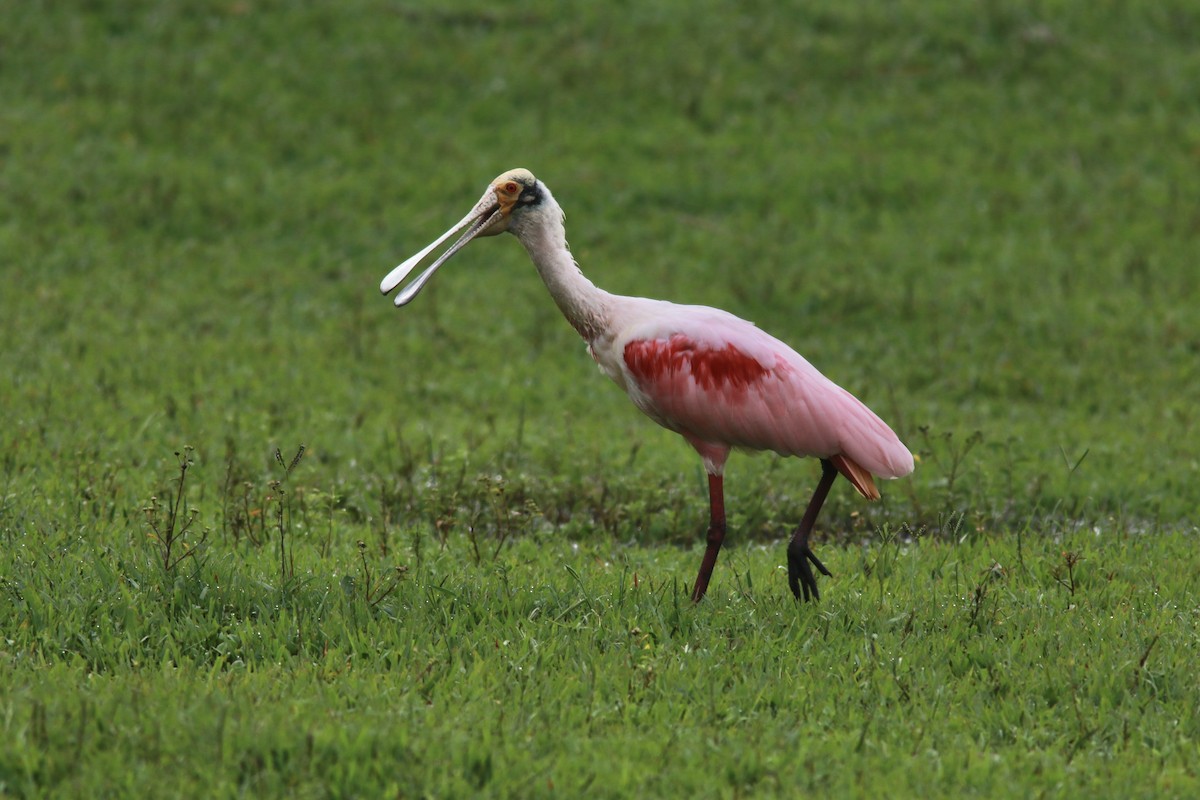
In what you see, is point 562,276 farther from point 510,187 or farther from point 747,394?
point 747,394

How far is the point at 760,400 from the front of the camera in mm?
6215

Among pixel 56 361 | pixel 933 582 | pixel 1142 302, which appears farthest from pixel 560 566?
pixel 1142 302

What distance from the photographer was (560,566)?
6777mm

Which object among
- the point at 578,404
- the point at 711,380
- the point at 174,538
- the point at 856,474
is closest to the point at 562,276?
the point at 711,380

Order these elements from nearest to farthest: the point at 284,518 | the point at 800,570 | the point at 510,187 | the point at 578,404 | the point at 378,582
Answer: the point at 378,582 < the point at 800,570 < the point at 510,187 < the point at 284,518 < the point at 578,404

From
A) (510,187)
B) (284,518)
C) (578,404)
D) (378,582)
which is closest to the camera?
(378,582)

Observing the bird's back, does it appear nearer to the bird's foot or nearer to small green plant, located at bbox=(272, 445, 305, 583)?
the bird's foot

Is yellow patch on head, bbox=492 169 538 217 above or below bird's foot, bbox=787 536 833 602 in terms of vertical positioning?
above

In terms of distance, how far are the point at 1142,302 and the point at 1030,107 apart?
4.29 metres

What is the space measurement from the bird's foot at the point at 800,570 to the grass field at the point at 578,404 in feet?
0.28

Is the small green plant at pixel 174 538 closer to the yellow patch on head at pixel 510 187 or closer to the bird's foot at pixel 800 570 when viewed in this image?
the yellow patch on head at pixel 510 187

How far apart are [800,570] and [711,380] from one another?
0.88m

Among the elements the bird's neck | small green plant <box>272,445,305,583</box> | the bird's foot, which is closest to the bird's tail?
the bird's foot

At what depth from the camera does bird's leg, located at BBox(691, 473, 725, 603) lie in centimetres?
608
